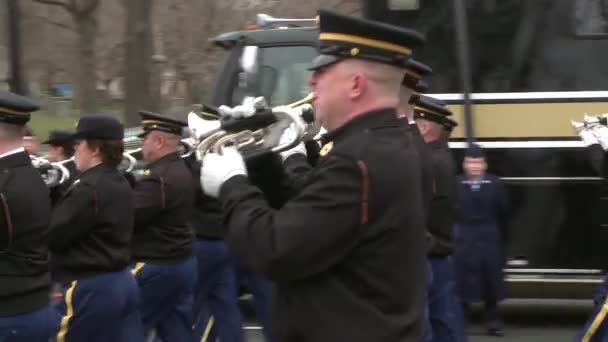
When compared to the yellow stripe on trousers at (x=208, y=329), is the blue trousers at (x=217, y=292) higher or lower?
higher

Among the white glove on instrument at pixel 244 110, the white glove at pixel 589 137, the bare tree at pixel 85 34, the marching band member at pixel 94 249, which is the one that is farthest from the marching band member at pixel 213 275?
the bare tree at pixel 85 34

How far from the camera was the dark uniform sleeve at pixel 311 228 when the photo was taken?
10.3 ft

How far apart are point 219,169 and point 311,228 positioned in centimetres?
40

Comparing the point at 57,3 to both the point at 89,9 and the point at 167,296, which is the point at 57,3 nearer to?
the point at 89,9

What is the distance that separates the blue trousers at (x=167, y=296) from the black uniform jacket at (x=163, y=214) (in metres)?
0.07

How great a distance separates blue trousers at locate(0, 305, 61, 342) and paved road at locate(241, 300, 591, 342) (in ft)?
14.0

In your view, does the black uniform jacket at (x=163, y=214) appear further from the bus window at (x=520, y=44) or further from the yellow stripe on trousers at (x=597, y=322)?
the bus window at (x=520, y=44)

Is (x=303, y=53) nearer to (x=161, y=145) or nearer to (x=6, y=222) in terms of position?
(x=161, y=145)

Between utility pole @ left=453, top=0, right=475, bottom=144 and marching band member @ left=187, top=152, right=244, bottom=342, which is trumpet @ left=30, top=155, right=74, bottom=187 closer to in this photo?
marching band member @ left=187, top=152, right=244, bottom=342

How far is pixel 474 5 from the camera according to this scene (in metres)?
9.32

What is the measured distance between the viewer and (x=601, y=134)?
7461mm

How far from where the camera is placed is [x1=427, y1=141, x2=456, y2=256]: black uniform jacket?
7266 mm

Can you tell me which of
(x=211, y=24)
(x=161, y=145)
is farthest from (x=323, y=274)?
(x=211, y=24)

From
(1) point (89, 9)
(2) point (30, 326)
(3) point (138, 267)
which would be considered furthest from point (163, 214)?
(1) point (89, 9)
